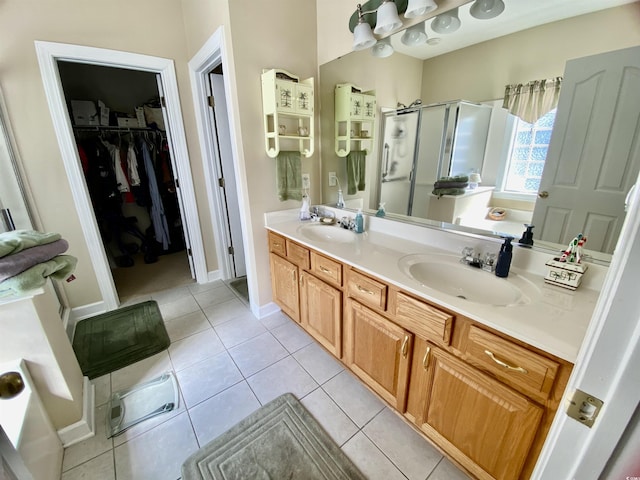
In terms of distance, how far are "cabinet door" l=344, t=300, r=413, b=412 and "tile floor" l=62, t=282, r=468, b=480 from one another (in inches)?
7.3

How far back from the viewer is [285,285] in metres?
2.04

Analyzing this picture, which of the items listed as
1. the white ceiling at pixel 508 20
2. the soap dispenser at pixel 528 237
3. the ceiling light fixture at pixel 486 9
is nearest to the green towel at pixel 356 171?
the white ceiling at pixel 508 20

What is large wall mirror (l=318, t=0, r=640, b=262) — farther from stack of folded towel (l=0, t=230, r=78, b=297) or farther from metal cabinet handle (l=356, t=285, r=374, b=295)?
stack of folded towel (l=0, t=230, r=78, b=297)

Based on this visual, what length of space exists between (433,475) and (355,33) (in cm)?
229

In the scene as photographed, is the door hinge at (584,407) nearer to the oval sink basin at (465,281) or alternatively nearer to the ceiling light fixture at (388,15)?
the oval sink basin at (465,281)

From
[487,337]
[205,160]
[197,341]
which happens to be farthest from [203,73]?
[487,337]

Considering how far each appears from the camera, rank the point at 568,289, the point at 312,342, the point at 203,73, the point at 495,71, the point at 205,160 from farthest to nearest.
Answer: the point at 205,160, the point at 203,73, the point at 312,342, the point at 495,71, the point at 568,289

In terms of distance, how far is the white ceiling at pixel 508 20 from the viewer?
96cm

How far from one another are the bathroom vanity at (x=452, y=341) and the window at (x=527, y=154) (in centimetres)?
29

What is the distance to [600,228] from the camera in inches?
40.9

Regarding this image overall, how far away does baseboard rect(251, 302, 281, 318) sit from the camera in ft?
7.49

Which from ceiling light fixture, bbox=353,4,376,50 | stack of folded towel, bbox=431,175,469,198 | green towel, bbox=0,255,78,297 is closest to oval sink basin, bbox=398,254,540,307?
stack of folded towel, bbox=431,175,469,198

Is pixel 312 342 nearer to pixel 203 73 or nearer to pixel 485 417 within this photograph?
pixel 485 417

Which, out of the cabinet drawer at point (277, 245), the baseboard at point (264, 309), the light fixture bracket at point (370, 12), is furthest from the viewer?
the baseboard at point (264, 309)
